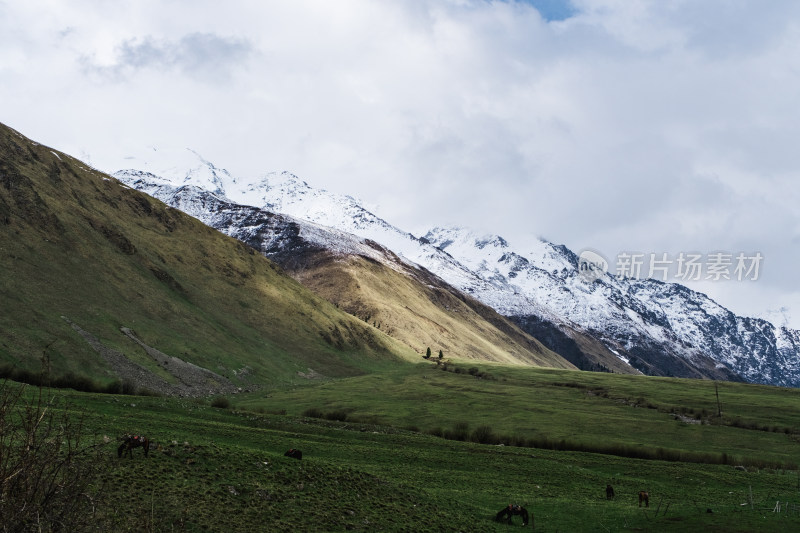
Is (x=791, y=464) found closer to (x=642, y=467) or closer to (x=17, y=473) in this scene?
(x=642, y=467)

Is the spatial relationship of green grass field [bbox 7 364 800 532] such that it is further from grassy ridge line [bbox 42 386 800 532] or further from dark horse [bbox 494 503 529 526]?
dark horse [bbox 494 503 529 526]

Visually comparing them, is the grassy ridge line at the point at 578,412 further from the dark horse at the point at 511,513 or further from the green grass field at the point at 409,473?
the dark horse at the point at 511,513

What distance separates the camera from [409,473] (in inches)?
1761

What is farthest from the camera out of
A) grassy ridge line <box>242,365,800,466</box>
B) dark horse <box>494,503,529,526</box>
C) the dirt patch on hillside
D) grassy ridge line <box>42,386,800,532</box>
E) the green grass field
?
the dirt patch on hillside

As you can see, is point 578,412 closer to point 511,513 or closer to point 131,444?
point 511,513

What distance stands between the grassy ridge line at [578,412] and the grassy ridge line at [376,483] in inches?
577

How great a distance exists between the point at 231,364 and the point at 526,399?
57356 mm

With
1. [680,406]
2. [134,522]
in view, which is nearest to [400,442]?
[134,522]

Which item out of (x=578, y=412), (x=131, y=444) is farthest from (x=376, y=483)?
(x=578, y=412)

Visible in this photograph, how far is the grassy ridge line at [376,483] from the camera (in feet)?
88.9

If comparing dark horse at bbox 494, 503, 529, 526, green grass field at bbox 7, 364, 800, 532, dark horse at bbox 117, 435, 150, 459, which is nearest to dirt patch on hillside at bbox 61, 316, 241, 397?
green grass field at bbox 7, 364, 800, 532

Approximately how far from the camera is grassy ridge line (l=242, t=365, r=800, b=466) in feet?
257

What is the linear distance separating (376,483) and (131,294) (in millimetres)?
102911

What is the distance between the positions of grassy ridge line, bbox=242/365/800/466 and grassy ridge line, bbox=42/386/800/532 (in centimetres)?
1465
